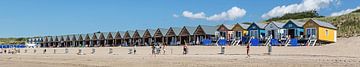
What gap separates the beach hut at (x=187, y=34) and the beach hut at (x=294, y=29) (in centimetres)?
1340

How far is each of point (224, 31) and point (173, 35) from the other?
9.35 metres

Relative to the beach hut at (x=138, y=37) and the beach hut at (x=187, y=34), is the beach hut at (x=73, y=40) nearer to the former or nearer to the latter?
the beach hut at (x=138, y=37)

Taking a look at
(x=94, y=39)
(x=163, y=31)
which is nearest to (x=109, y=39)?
(x=94, y=39)

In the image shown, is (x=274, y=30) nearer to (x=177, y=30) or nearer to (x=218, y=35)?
(x=218, y=35)

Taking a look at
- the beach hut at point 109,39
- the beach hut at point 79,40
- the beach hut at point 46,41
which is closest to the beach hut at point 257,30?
the beach hut at point 109,39

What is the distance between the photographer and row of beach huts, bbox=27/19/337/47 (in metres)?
40.7

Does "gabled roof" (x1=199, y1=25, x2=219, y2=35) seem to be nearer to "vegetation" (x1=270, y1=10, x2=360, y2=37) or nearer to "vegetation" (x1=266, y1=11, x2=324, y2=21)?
"vegetation" (x1=270, y1=10, x2=360, y2=37)

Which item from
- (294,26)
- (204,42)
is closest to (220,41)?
(204,42)

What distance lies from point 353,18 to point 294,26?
22977 millimetres

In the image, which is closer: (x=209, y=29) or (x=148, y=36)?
(x=209, y=29)

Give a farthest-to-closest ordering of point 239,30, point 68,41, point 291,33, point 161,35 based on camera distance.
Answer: point 68,41 → point 161,35 → point 239,30 → point 291,33

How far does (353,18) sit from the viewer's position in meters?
61.6

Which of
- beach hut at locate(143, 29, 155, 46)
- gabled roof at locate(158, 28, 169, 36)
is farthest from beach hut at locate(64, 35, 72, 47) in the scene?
gabled roof at locate(158, 28, 169, 36)

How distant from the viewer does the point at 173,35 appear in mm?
56312
